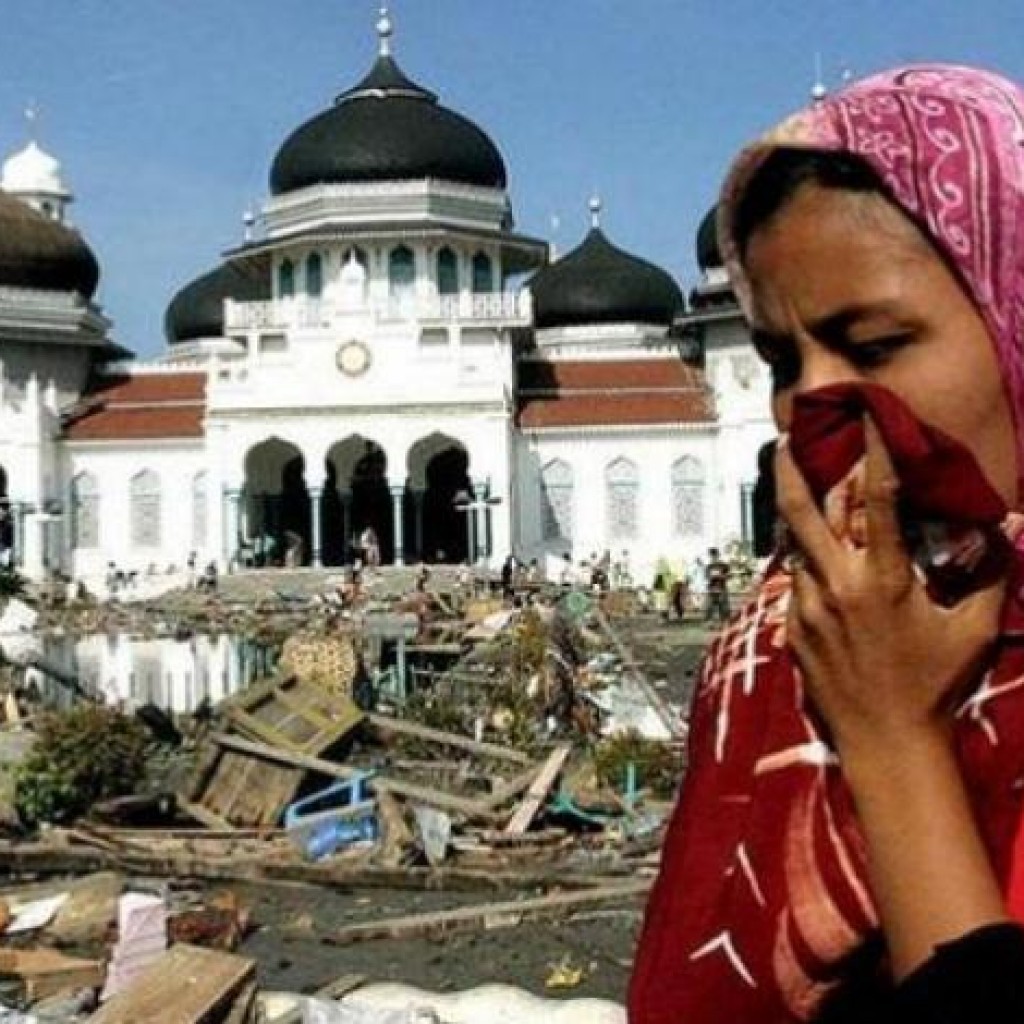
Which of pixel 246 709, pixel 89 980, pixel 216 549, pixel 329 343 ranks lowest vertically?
pixel 89 980

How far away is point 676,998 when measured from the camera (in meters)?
1.48

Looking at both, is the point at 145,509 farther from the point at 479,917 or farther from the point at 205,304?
the point at 479,917

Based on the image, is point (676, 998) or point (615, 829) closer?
point (676, 998)

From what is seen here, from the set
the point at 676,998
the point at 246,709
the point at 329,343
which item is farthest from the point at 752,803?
the point at 329,343

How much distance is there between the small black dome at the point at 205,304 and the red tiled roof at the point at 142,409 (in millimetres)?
4897

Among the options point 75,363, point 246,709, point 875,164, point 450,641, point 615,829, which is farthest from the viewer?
point 75,363

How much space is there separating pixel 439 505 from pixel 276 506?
3.60 meters

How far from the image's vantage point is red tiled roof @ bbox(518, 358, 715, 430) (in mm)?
41500

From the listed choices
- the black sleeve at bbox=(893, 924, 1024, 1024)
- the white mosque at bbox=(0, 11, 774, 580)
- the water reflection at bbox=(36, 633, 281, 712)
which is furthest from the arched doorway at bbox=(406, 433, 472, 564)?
the black sleeve at bbox=(893, 924, 1024, 1024)

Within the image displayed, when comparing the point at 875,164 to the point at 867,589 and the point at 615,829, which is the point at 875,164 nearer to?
the point at 867,589

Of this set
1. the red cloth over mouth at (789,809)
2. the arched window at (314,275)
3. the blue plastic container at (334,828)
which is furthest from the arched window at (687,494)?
the red cloth over mouth at (789,809)

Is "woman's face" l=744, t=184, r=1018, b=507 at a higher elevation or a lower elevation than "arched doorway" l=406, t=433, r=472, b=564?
lower

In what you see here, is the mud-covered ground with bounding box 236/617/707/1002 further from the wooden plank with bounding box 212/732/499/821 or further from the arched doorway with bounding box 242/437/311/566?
the arched doorway with bounding box 242/437/311/566

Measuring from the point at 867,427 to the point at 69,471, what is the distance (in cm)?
4329
